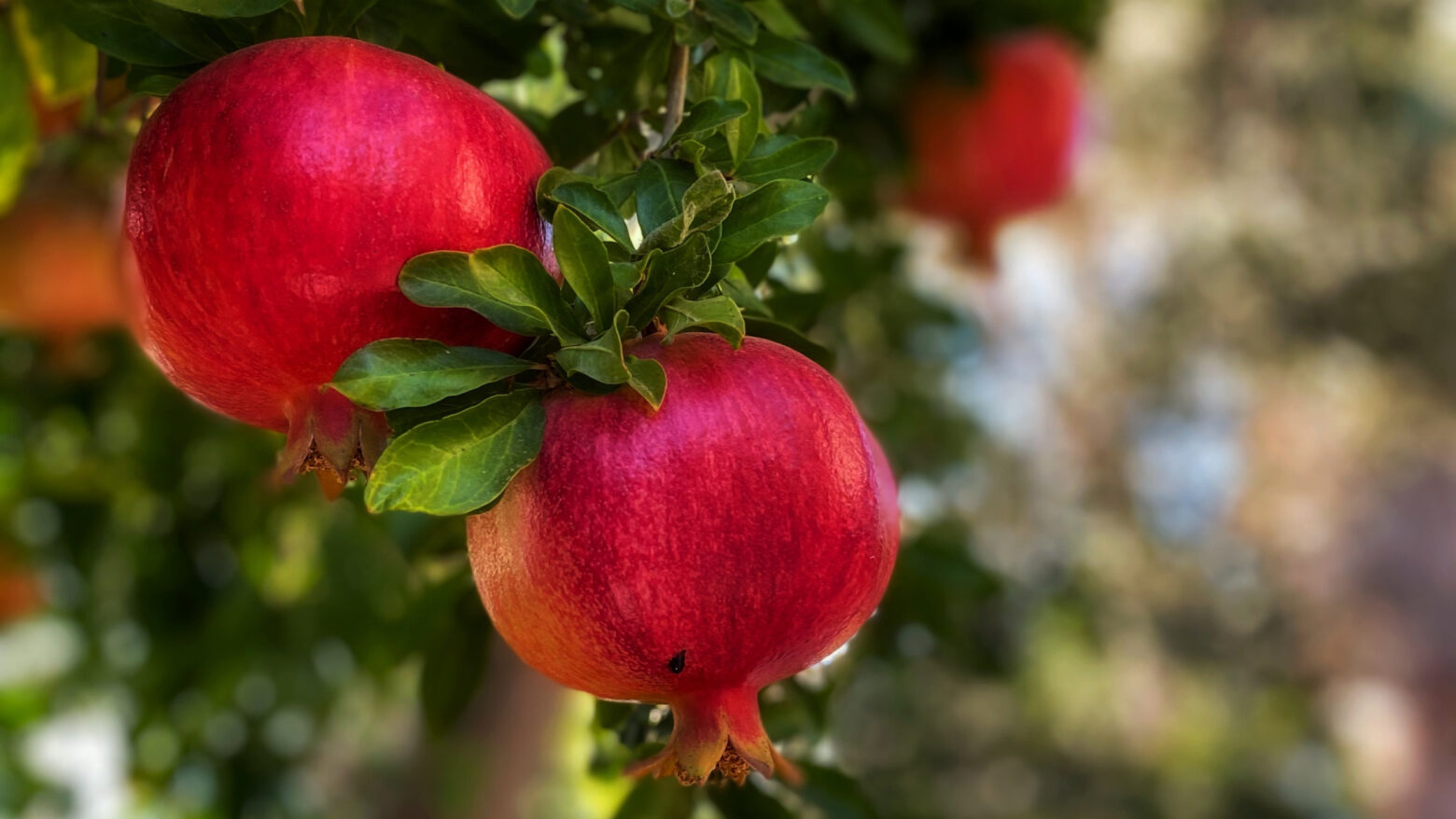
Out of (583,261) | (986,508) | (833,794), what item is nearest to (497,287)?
(583,261)

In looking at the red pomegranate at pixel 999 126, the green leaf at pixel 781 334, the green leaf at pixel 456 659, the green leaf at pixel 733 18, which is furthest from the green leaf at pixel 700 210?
the red pomegranate at pixel 999 126

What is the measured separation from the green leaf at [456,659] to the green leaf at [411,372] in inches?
25.9

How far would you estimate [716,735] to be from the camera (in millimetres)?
773

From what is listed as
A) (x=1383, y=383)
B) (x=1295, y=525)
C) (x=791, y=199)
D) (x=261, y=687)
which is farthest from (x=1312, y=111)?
(x=791, y=199)

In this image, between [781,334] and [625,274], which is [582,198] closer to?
[625,274]

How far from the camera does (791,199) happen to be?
2.66ft

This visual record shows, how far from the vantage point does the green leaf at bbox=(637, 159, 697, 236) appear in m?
0.83

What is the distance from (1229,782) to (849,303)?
5111 mm

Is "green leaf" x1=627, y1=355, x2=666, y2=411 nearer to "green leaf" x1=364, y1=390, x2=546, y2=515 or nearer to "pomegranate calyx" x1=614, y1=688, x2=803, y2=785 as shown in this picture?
"green leaf" x1=364, y1=390, x2=546, y2=515

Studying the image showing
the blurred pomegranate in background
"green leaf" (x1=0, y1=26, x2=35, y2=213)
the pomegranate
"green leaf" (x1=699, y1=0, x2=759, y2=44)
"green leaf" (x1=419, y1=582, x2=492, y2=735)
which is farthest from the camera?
the blurred pomegranate in background

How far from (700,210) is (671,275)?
4 centimetres

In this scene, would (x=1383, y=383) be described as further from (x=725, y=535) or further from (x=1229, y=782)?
(x=725, y=535)

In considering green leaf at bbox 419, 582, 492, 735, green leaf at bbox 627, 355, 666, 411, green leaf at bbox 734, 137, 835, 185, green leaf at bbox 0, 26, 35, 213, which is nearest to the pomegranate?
green leaf at bbox 0, 26, 35, 213

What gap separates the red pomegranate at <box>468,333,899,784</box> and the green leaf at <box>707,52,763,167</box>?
0.15m
